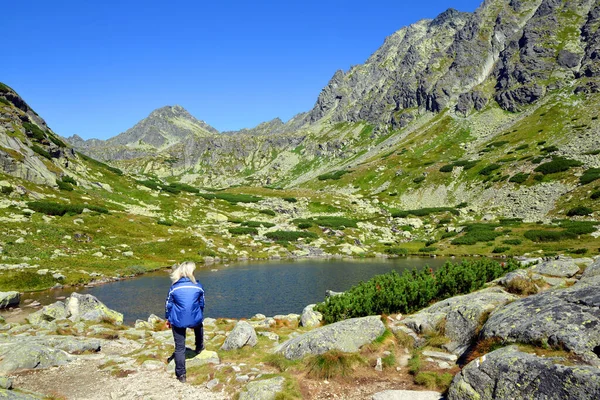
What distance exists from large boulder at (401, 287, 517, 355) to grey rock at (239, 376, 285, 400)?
5.51 m

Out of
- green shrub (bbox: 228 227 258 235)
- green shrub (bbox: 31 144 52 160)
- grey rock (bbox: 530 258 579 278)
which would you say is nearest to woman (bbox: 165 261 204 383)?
grey rock (bbox: 530 258 579 278)

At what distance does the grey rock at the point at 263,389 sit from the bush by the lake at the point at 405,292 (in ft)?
27.0

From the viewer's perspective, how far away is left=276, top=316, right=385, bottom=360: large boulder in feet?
36.6

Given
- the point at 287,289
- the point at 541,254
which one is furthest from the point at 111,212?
the point at 541,254

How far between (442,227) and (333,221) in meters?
24.1

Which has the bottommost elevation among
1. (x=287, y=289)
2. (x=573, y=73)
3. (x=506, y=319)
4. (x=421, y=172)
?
(x=287, y=289)

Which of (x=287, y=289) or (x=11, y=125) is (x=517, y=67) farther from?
(x=11, y=125)

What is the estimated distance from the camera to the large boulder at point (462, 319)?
1073 cm

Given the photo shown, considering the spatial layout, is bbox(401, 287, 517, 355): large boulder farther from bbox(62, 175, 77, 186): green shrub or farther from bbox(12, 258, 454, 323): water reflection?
bbox(62, 175, 77, 186): green shrub

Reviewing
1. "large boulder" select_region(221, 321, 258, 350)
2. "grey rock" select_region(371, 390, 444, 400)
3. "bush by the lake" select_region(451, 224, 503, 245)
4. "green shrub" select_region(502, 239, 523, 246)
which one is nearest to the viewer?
"grey rock" select_region(371, 390, 444, 400)

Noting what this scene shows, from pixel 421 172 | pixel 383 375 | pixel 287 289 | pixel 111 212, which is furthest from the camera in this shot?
pixel 421 172

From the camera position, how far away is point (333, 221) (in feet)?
256

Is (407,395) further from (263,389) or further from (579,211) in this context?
(579,211)

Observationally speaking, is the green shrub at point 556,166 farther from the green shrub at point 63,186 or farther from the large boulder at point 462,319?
the green shrub at point 63,186
